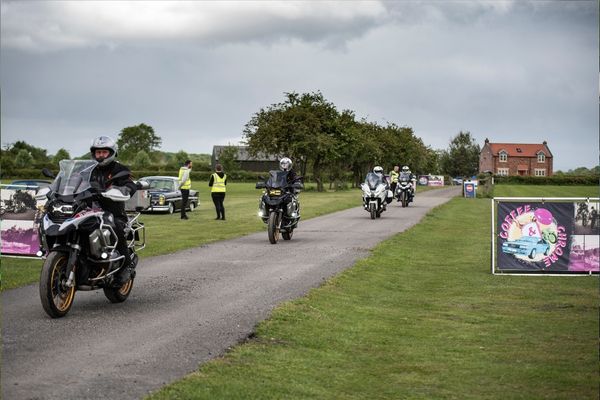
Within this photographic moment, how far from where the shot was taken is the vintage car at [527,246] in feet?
53.0

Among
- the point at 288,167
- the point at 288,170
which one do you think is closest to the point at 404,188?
the point at 288,170

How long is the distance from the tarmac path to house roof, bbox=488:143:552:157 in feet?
538

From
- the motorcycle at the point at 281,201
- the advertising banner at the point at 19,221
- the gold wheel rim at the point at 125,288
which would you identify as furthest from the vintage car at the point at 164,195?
the gold wheel rim at the point at 125,288

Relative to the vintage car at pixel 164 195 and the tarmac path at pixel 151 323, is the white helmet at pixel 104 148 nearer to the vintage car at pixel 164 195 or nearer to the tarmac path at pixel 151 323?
the tarmac path at pixel 151 323

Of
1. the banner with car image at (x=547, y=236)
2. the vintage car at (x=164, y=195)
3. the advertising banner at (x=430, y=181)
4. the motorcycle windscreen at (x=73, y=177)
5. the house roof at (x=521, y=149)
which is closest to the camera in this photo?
the motorcycle windscreen at (x=73, y=177)

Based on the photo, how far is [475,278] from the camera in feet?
52.2

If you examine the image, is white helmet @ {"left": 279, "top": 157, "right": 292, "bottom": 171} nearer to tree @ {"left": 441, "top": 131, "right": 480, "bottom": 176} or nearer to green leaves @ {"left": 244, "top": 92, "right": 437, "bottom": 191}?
green leaves @ {"left": 244, "top": 92, "right": 437, "bottom": 191}

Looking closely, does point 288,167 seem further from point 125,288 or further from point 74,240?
point 74,240

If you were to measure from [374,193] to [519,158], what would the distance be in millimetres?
151300

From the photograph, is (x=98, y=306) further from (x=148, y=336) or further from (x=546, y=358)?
(x=546, y=358)

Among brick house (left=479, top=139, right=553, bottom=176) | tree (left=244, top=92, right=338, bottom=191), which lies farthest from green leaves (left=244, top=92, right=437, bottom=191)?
brick house (left=479, top=139, right=553, bottom=176)

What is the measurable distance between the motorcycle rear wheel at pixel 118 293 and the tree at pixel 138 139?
167m

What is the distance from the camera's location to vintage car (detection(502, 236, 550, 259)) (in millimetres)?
16156

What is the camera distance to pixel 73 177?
10.3 meters
